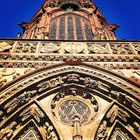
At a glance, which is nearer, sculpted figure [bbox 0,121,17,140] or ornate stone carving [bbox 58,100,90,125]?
sculpted figure [bbox 0,121,17,140]

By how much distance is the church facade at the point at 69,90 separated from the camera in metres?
10.9

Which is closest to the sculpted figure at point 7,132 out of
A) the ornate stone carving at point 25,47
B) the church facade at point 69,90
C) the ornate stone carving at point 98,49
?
the church facade at point 69,90

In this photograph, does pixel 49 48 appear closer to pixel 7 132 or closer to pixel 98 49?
pixel 98 49

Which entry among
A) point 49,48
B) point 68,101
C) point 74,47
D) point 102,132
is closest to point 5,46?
point 49,48

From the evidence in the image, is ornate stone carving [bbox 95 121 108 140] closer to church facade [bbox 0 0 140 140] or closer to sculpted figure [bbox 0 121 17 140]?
church facade [bbox 0 0 140 140]

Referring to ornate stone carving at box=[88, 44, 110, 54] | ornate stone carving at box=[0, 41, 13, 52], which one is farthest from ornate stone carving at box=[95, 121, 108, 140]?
ornate stone carving at box=[0, 41, 13, 52]

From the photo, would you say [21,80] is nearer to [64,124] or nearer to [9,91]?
[9,91]

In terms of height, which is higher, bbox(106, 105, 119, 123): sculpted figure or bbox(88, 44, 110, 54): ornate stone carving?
bbox(88, 44, 110, 54): ornate stone carving

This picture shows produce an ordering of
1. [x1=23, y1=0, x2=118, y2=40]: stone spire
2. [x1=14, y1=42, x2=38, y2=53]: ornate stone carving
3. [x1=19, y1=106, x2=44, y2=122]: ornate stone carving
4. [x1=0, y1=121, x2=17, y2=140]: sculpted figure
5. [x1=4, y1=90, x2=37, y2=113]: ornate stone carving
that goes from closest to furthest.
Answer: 1. [x1=0, y1=121, x2=17, y2=140]: sculpted figure
2. [x1=4, y1=90, x2=37, y2=113]: ornate stone carving
3. [x1=19, y1=106, x2=44, y2=122]: ornate stone carving
4. [x1=14, y1=42, x2=38, y2=53]: ornate stone carving
5. [x1=23, y1=0, x2=118, y2=40]: stone spire

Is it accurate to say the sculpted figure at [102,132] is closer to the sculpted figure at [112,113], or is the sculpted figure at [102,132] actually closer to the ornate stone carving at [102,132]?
the ornate stone carving at [102,132]

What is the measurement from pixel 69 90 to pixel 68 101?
496 mm

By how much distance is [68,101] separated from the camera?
40.1ft

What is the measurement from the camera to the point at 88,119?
1145 cm

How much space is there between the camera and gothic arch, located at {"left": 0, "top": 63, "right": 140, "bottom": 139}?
10836 mm
